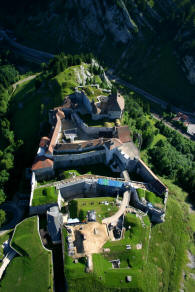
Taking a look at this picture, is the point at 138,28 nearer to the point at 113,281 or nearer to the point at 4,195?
the point at 4,195

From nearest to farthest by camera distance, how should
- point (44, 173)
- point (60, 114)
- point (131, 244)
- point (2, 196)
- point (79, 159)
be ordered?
1. point (131, 244)
2. point (2, 196)
3. point (44, 173)
4. point (79, 159)
5. point (60, 114)

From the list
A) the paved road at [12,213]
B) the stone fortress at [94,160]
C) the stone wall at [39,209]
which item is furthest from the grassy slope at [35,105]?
the stone wall at [39,209]

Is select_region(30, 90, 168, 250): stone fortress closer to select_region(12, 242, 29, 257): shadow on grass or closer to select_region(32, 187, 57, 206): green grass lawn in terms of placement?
select_region(32, 187, 57, 206): green grass lawn

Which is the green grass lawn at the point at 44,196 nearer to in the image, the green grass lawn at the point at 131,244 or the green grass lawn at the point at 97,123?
the green grass lawn at the point at 131,244

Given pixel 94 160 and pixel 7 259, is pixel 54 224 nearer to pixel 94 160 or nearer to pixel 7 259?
pixel 7 259

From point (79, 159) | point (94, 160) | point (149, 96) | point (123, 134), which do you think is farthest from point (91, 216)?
point (149, 96)

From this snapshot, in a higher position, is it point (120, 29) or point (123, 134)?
point (120, 29)

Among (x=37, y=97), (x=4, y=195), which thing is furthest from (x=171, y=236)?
(x=37, y=97)
